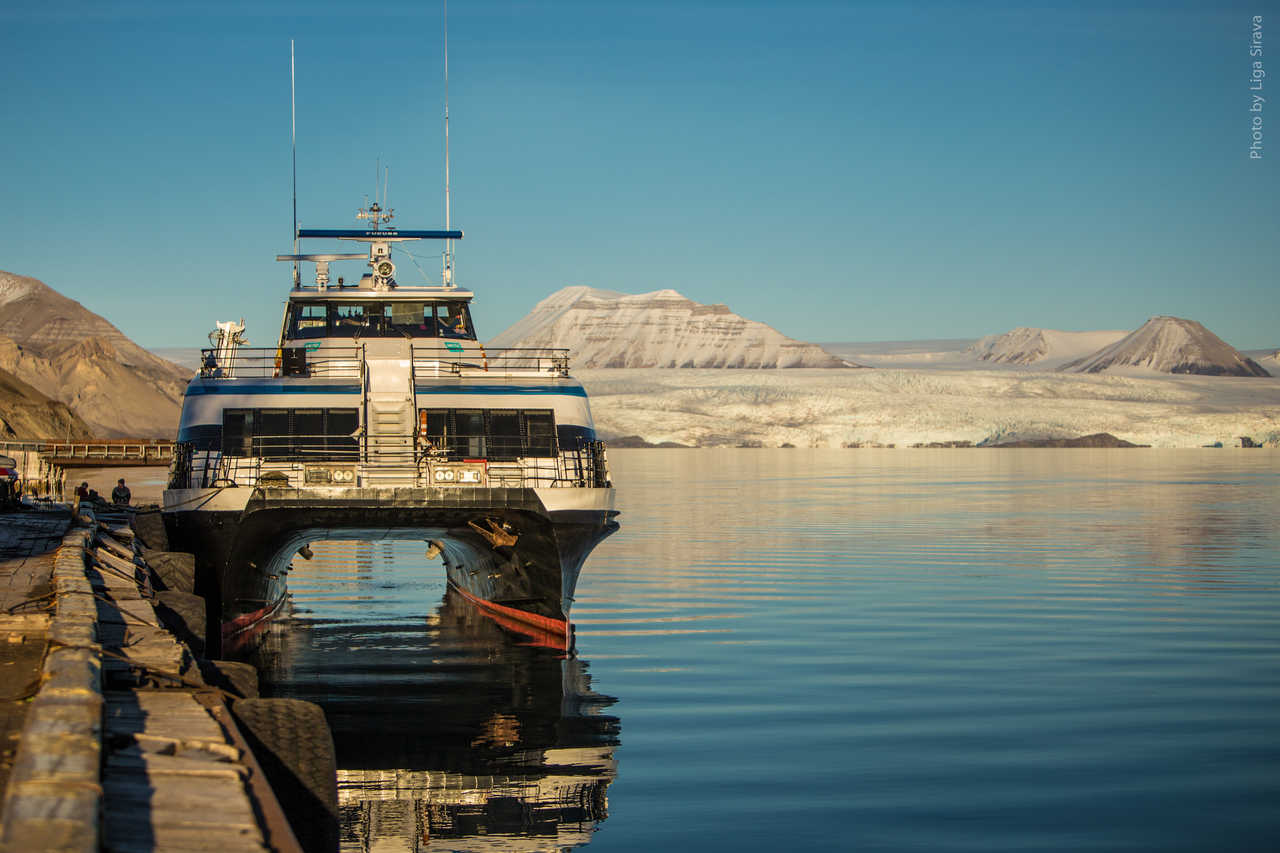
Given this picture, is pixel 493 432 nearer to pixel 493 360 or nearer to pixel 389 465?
pixel 493 360

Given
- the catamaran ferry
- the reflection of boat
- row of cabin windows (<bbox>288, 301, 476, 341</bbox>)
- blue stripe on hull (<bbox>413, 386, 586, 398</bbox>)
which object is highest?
row of cabin windows (<bbox>288, 301, 476, 341</bbox>)

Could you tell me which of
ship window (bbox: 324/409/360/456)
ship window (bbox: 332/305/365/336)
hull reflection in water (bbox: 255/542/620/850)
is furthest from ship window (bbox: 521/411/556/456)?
ship window (bbox: 332/305/365/336)

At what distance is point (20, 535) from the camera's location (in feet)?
75.8

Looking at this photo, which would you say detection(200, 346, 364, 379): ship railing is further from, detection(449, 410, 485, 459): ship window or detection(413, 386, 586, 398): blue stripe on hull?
detection(449, 410, 485, 459): ship window

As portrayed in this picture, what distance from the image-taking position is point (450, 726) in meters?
15.5

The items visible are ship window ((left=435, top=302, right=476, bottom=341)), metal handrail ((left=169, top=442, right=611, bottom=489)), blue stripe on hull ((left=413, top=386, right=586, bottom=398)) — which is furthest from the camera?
ship window ((left=435, top=302, right=476, bottom=341))

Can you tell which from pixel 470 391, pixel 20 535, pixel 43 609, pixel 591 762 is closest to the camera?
pixel 43 609

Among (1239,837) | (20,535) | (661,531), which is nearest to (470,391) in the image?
(20,535)

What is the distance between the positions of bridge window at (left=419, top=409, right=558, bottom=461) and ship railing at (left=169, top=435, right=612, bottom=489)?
148 millimetres

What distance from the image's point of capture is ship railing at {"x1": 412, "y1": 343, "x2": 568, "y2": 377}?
21.8m

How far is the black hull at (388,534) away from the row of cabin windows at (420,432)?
1.29m

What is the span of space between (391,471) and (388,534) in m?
2.23

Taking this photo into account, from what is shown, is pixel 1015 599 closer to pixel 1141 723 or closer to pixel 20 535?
pixel 1141 723

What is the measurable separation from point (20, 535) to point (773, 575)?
16.4 m
